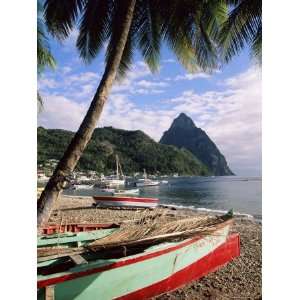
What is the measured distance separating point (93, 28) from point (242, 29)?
51.3 inches

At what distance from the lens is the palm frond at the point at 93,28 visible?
304cm

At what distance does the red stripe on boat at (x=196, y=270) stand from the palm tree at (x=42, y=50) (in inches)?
80.6

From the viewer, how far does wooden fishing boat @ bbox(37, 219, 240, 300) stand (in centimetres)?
192

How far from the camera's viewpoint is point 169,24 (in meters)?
3.35

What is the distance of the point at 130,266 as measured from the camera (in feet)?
7.16

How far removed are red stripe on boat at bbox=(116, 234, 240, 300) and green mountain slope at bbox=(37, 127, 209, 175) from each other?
127cm

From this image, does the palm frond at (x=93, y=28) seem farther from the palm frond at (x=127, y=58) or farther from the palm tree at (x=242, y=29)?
the palm tree at (x=242, y=29)

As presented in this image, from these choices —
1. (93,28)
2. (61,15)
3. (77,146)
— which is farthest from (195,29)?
(77,146)

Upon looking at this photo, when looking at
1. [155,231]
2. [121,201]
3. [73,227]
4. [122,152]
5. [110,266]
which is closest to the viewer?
[110,266]

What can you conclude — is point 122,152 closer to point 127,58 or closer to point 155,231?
point 127,58

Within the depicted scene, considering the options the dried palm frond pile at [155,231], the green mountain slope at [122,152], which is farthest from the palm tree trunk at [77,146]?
the dried palm frond pile at [155,231]
